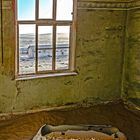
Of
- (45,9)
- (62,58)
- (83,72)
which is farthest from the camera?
(83,72)

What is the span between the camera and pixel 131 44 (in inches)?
205

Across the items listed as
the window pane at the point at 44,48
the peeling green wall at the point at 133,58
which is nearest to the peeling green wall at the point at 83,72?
the peeling green wall at the point at 133,58

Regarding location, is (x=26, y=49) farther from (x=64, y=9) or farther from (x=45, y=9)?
(x=64, y=9)

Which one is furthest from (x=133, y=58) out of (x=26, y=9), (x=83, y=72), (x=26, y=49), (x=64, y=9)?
(x=26, y=9)

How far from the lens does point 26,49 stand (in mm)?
4617

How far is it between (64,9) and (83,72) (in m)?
1.22

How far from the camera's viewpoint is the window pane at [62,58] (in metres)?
4.89

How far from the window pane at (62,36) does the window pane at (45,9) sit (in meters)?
0.31

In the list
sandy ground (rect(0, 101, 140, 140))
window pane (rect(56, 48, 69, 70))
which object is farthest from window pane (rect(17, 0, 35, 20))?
sandy ground (rect(0, 101, 140, 140))

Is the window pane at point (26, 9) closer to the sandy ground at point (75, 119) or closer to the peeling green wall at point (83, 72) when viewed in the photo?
the peeling green wall at point (83, 72)

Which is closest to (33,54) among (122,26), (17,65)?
→ (17,65)

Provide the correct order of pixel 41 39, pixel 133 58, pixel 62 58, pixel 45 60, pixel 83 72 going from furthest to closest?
1. pixel 133 58
2. pixel 83 72
3. pixel 62 58
4. pixel 45 60
5. pixel 41 39

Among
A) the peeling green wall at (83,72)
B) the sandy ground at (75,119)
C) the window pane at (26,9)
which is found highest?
the window pane at (26,9)

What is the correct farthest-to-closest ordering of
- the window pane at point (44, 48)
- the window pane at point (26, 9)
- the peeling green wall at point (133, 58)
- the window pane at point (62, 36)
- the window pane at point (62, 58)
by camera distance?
the peeling green wall at point (133, 58) < the window pane at point (62, 58) < the window pane at point (62, 36) < the window pane at point (44, 48) < the window pane at point (26, 9)
